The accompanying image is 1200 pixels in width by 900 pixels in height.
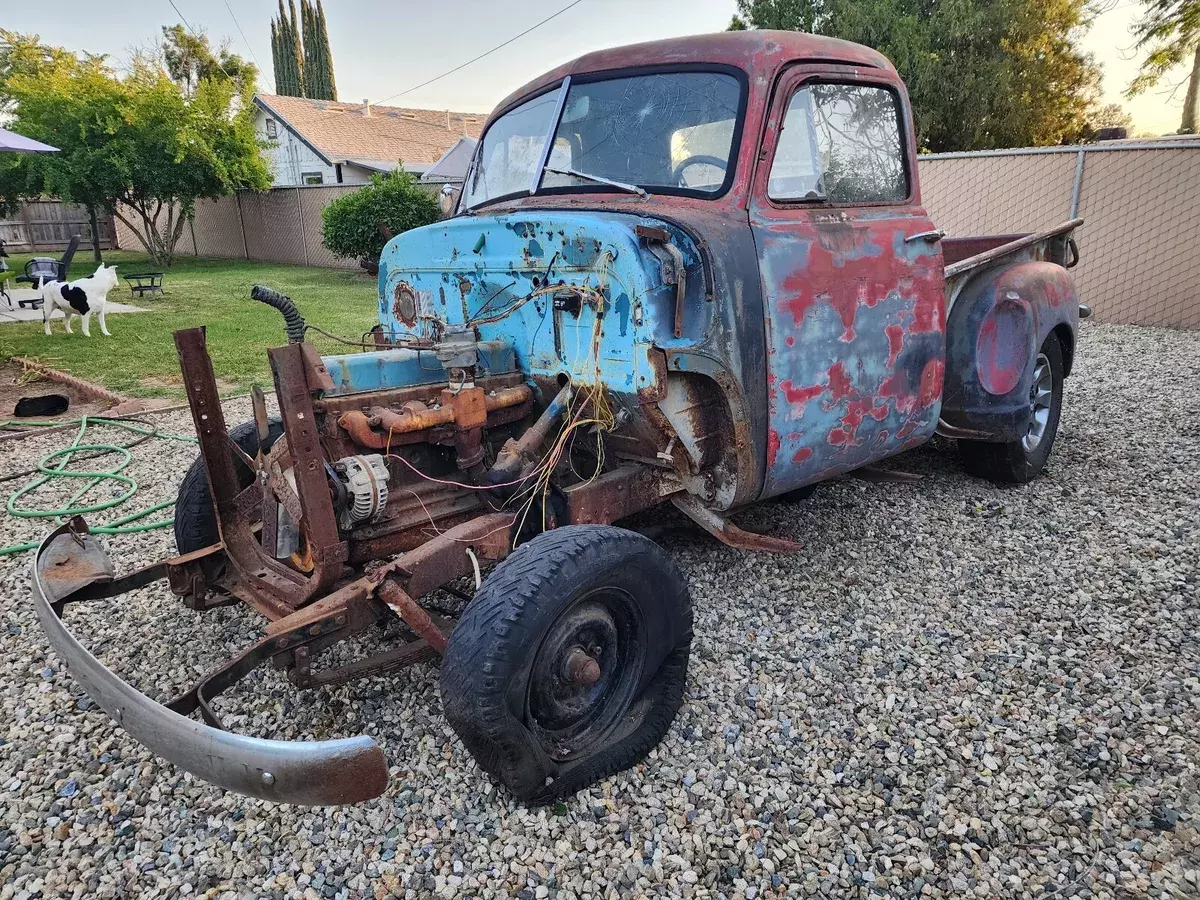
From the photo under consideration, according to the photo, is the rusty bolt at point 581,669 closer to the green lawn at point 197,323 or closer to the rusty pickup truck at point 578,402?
the rusty pickup truck at point 578,402

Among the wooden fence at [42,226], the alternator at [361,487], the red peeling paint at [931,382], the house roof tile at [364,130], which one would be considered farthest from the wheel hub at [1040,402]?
the wooden fence at [42,226]

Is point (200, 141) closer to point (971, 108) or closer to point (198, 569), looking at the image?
point (971, 108)

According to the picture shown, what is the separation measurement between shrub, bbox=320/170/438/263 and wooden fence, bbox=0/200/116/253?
15.6 meters

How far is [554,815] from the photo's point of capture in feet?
7.96

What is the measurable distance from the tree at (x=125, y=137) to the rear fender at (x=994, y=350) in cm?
2027

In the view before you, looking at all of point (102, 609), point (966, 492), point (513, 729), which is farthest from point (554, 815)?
point (966, 492)

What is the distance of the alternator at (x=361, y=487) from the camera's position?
267 centimetres

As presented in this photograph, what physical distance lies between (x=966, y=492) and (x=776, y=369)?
8.09 feet

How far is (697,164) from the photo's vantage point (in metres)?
3.24

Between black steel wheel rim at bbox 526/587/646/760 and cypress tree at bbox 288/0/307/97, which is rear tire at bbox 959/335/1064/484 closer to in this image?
black steel wheel rim at bbox 526/587/646/760

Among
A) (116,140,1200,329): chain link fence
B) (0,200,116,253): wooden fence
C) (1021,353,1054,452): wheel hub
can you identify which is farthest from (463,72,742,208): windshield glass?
(0,200,116,253): wooden fence

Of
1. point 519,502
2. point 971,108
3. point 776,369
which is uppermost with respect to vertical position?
point 971,108

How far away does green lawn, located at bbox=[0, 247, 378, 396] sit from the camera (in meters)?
8.21

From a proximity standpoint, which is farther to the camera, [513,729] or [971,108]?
[971,108]
